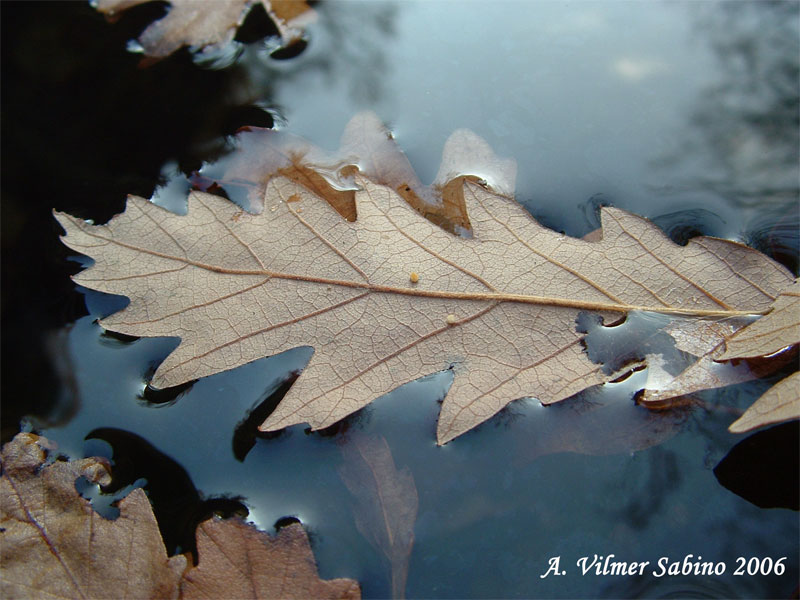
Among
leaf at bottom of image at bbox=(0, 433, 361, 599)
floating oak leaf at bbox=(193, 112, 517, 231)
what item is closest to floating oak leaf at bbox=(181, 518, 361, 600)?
leaf at bottom of image at bbox=(0, 433, 361, 599)

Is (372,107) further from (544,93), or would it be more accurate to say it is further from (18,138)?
(18,138)

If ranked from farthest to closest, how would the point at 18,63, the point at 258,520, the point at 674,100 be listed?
the point at 18,63
the point at 674,100
the point at 258,520

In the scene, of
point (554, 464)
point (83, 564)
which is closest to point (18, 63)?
point (83, 564)

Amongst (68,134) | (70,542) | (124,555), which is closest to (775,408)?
(124,555)

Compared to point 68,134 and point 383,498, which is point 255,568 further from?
point 68,134

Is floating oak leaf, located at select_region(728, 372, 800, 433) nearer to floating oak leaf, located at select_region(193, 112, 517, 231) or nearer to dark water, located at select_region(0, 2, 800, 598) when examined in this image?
dark water, located at select_region(0, 2, 800, 598)

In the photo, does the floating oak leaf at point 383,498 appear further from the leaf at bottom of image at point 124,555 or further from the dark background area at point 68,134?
the dark background area at point 68,134
